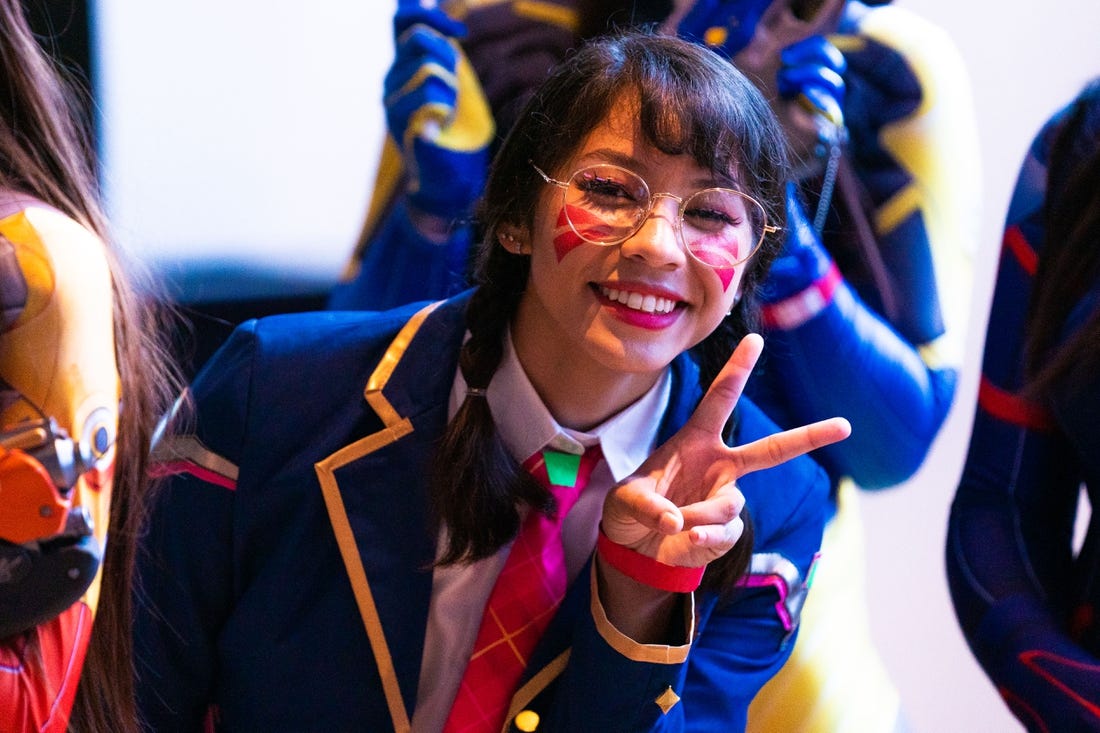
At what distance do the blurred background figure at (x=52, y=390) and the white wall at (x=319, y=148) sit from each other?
565 mm

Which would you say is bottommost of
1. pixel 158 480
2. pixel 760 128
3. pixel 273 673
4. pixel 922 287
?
pixel 273 673

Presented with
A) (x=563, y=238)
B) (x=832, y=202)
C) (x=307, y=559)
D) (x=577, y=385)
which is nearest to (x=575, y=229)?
(x=563, y=238)

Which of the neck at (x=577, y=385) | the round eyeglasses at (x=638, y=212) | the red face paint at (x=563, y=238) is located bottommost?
the neck at (x=577, y=385)

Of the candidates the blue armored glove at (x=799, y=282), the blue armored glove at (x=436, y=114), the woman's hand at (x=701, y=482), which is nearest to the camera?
the woman's hand at (x=701, y=482)

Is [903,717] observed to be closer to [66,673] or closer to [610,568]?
[610,568]

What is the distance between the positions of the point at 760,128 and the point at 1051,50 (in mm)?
603

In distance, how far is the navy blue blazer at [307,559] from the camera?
1.05 metres

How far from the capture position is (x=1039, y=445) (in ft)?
4.37

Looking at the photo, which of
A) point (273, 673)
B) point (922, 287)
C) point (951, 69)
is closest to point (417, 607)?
point (273, 673)

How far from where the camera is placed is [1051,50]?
1396mm

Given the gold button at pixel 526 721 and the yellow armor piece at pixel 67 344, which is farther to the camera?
the gold button at pixel 526 721

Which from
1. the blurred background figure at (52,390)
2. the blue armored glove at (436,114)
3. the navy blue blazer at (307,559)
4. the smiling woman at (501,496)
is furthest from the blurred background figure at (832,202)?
the blurred background figure at (52,390)

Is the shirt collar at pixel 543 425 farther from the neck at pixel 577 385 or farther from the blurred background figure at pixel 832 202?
the blurred background figure at pixel 832 202

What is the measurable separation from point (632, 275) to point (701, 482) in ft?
0.62
